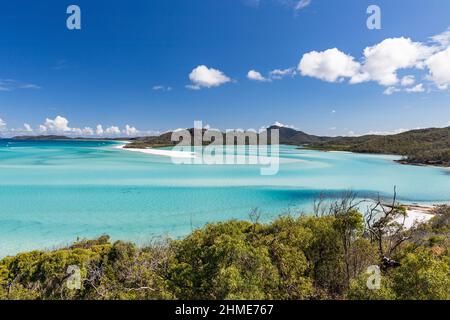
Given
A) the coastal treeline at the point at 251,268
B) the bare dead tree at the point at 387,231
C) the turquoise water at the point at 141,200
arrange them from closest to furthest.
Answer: the coastal treeline at the point at 251,268, the bare dead tree at the point at 387,231, the turquoise water at the point at 141,200

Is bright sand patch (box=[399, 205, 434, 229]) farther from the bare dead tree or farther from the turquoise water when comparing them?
the bare dead tree

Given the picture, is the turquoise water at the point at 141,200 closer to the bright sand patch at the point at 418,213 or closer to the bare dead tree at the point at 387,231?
the bright sand patch at the point at 418,213

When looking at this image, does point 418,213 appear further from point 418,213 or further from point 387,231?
point 387,231

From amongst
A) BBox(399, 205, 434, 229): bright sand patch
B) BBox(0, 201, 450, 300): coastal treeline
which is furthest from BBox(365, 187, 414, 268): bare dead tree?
BBox(399, 205, 434, 229): bright sand patch

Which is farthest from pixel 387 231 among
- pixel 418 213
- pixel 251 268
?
pixel 418 213

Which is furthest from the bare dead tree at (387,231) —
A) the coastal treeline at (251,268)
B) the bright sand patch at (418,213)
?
the bright sand patch at (418,213)

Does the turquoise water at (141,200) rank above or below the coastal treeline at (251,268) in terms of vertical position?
below

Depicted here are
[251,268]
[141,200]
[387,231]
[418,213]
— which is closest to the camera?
[251,268]
